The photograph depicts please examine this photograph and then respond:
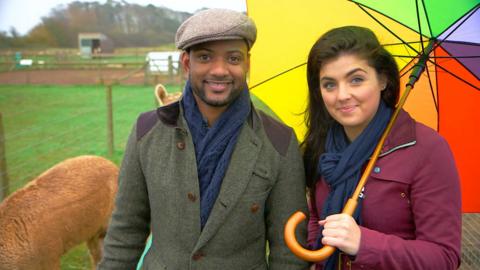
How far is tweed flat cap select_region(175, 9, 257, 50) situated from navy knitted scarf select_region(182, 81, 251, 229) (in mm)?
232

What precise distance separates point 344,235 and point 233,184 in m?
0.42

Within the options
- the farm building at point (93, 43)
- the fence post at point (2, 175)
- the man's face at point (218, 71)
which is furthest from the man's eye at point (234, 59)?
the farm building at point (93, 43)

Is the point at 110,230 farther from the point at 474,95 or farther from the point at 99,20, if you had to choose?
the point at 99,20

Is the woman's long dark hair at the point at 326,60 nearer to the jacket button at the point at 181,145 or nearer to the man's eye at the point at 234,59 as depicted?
the man's eye at the point at 234,59

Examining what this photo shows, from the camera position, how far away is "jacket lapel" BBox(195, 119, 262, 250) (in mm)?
1636

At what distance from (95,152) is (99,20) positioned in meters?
48.4

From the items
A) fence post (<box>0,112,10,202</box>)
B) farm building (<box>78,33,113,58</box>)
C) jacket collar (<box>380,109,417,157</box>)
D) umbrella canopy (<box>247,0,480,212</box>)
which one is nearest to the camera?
jacket collar (<box>380,109,417,157</box>)

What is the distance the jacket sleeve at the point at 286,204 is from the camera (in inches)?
67.4

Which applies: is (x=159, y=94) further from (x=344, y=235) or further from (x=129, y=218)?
(x=344, y=235)

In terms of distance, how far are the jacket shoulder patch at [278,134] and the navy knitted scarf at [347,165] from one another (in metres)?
0.16

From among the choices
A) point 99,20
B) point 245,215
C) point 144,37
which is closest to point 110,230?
point 245,215

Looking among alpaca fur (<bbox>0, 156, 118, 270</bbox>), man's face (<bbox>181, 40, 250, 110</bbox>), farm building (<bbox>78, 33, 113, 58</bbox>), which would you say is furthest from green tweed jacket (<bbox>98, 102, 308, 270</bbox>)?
farm building (<bbox>78, 33, 113, 58</bbox>)

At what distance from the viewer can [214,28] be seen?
1.60 metres

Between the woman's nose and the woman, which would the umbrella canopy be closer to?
the woman
